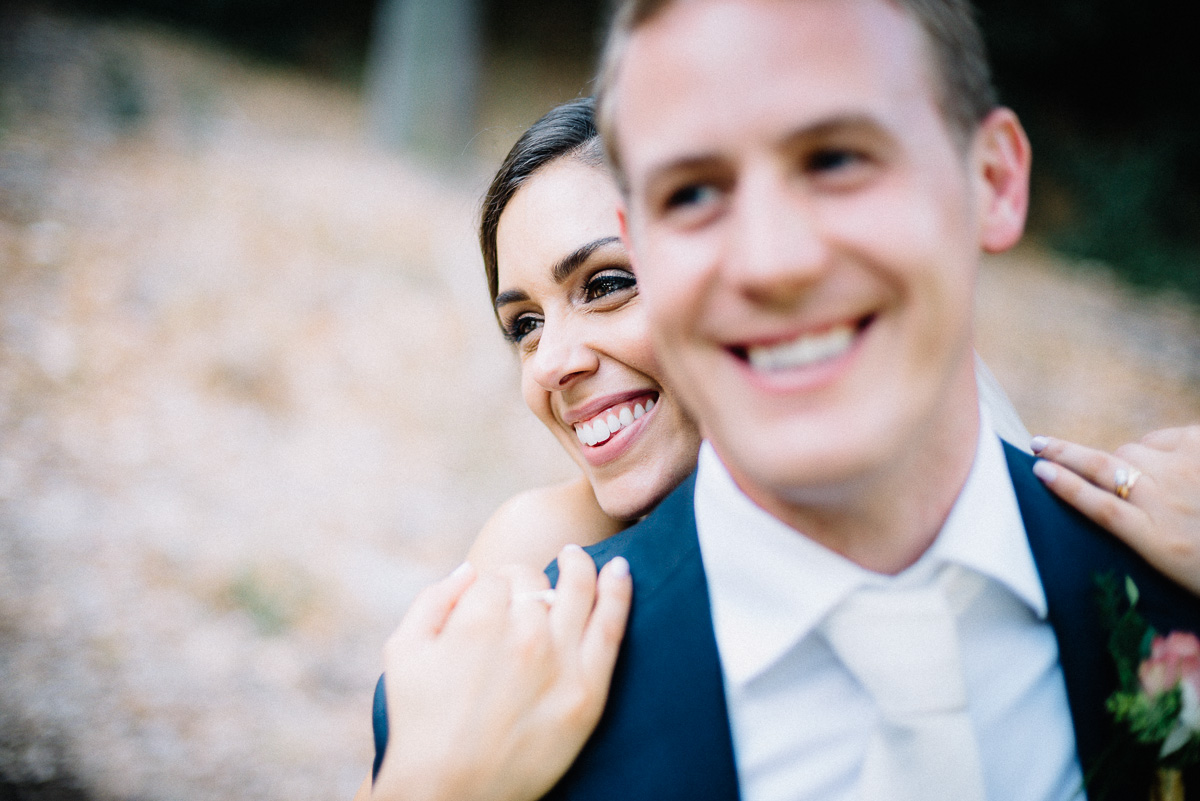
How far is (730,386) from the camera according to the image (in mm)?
1433

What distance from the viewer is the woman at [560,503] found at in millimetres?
1537

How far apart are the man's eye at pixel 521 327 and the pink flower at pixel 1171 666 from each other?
1752 mm

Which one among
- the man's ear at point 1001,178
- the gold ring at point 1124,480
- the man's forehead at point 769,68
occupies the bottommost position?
the gold ring at point 1124,480

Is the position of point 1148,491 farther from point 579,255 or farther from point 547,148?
point 547,148

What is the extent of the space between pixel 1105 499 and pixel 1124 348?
779 cm

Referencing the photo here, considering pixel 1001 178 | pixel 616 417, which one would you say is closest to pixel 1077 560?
pixel 1001 178

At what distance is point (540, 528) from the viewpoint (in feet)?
8.21

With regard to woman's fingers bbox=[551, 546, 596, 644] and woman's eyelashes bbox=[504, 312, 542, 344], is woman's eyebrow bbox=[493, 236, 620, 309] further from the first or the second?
woman's fingers bbox=[551, 546, 596, 644]

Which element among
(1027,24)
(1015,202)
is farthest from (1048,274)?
(1015,202)

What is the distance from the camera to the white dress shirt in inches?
60.8

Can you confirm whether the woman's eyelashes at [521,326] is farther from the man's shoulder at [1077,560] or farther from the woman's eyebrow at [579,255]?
the man's shoulder at [1077,560]

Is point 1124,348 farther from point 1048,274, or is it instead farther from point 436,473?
point 436,473

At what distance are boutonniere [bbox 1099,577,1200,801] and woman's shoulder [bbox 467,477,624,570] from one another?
1.43m

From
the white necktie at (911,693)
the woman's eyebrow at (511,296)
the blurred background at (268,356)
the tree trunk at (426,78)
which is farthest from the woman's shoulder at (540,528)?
the tree trunk at (426,78)
